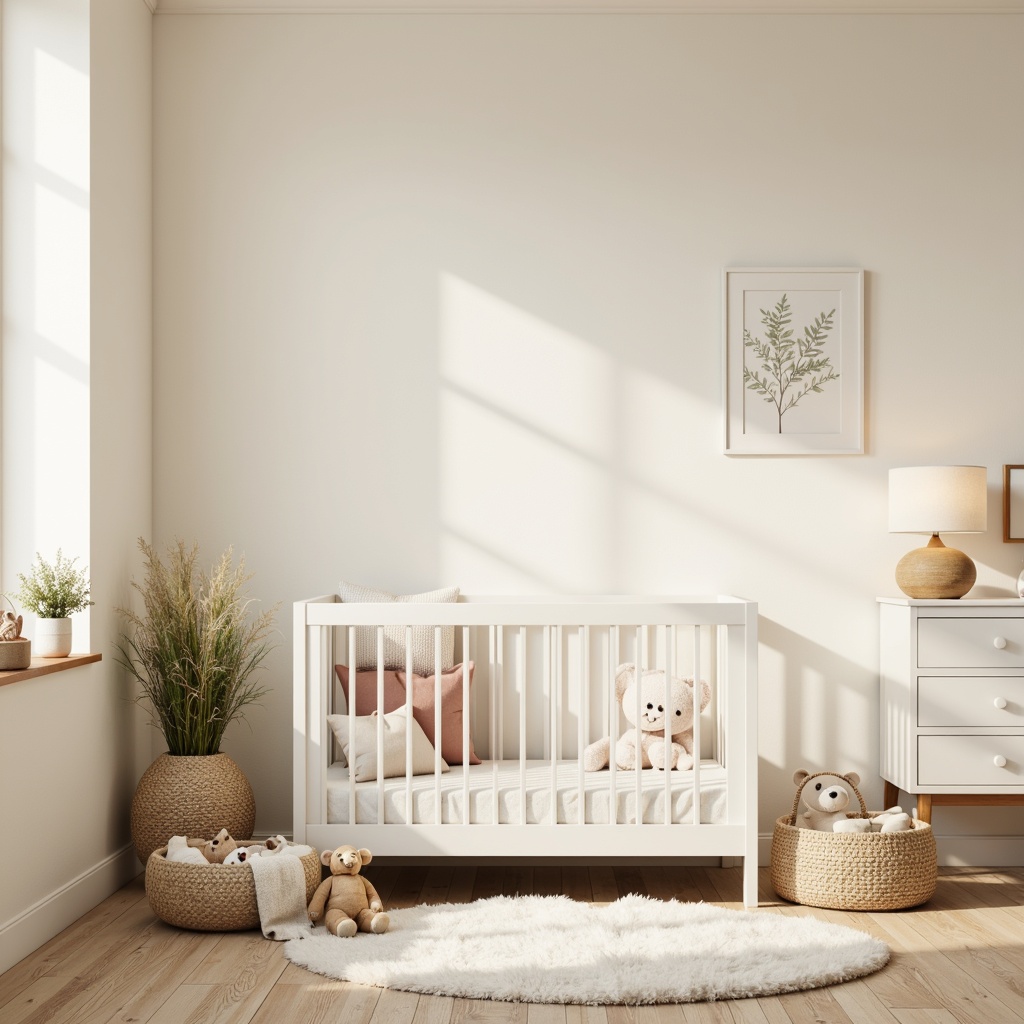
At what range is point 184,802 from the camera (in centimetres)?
278

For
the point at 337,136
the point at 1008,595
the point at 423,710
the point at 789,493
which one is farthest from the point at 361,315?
the point at 1008,595

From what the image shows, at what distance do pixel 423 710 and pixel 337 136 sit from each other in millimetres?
1771

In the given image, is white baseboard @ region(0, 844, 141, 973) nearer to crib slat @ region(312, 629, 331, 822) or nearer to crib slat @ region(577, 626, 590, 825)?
crib slat @ region(312, 629, 331, 822)

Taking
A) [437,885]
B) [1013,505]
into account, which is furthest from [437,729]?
[1013,505]

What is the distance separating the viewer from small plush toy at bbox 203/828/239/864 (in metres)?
2.59

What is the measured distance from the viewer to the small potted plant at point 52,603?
8.58 ft

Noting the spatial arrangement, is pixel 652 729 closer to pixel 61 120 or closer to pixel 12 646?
pixel 12 646

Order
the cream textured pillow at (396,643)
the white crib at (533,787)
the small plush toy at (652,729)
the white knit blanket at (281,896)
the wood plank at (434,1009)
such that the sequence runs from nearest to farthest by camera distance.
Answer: the wood plank at (434,1009), the white knit blanket at (281,896), the white crib at (533,787), the small plush toy at (652,729), the cream textured pillow at (396,643)

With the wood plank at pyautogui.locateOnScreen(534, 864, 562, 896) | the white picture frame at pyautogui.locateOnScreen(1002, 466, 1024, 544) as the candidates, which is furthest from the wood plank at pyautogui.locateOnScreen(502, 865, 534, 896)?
the white picture frame at pyautogui.locateOnScreen(1002, 466, 1024, 544)

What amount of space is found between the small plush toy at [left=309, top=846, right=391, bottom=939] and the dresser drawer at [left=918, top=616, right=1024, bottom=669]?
160 centimetres

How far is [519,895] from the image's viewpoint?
2.80 meters

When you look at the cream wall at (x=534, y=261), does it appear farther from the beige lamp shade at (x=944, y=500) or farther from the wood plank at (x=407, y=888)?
the wood plank at (x=407, y=888)

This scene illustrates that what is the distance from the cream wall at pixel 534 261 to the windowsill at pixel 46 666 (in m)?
0.65

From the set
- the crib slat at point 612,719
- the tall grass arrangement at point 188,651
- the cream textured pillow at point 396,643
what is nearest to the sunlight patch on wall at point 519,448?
the cream textured pillow at point 396,643
